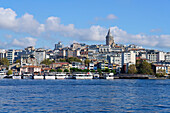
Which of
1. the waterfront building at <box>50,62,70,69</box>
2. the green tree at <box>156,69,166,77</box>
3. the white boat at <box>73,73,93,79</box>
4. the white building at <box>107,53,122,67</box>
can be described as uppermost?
the white building at <box>107,53,122,67</box>

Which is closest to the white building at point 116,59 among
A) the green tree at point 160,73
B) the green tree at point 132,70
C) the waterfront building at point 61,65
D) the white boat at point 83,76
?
the waterfront building at point 61,65

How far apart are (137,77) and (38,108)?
93.8 metres

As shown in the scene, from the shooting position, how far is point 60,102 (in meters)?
31.0

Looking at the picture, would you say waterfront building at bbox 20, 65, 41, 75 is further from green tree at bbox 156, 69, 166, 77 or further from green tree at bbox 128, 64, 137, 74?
green tree at bbox 156, 69, 166, 77

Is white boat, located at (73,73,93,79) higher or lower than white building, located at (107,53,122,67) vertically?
lower

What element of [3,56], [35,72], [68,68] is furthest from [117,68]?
[3,56]

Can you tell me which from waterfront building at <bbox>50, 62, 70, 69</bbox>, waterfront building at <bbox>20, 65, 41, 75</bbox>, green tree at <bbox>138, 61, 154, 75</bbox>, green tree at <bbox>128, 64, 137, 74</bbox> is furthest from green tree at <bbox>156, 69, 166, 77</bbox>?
waterfront building at <bbox>20, 65, 41, 75</bbox>

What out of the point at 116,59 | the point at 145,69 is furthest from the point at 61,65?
the point at 145,69

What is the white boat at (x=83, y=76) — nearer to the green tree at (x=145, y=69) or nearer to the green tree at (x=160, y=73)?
the green tree at (x=145, y=69)

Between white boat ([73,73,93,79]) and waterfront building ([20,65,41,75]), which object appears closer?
white boat ([73,73,93,79])

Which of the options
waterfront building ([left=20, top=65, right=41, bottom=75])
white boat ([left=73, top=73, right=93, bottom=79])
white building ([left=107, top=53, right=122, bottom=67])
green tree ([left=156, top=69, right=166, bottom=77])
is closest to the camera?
white boat ([left=73, top=73, right=93, bottom=79])

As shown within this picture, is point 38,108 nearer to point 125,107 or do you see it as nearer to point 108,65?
point 125,107

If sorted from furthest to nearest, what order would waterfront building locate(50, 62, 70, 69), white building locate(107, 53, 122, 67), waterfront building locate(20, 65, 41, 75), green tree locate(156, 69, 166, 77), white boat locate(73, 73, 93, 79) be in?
1. white building locate(107, 53, 122, 67)
2. waterfront building locate(50, 62, 70, 69)
3. waterfront building locate(20, 65, 41, 75)
4. green tree locate(156, 69, 166, 77)
5. white boat locate(73, 73, 93, 79)

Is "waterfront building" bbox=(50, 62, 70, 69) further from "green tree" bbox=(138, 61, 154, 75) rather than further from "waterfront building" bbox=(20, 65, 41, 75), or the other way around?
"green tree" bbox=(138, 61, 154, 75)
